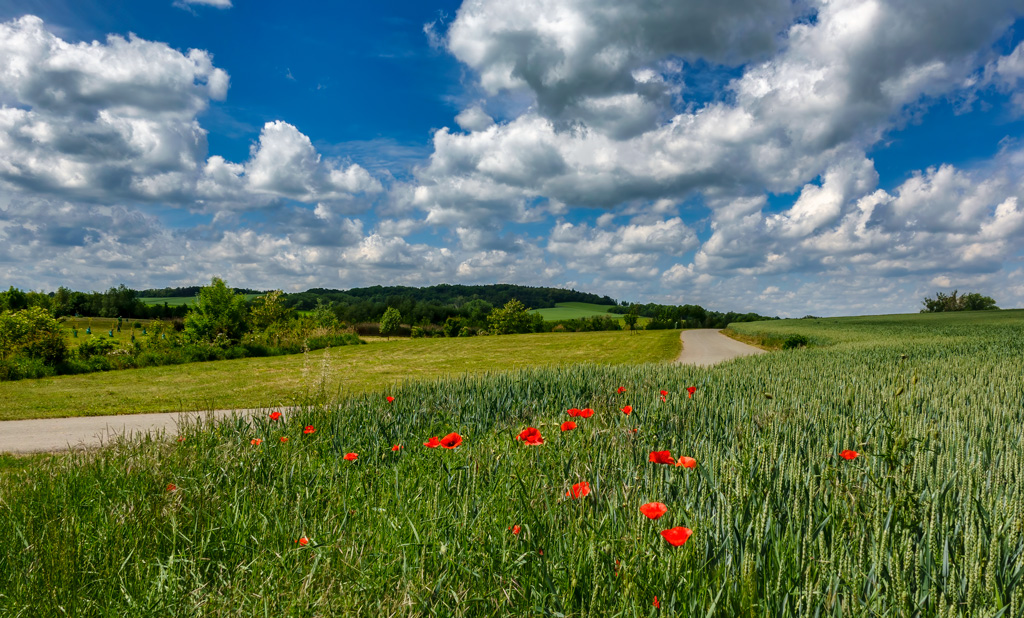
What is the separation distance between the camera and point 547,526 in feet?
8.91

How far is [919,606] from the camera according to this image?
5.81 ft

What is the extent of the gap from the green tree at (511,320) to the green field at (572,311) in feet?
71.7

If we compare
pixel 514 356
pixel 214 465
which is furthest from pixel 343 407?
pixel 514 356

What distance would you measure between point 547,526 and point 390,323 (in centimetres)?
5212

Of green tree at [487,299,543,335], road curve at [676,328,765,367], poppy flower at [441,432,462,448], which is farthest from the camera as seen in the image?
green tree at [487,299,543,335]

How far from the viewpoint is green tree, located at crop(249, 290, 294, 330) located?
3306 centimetres

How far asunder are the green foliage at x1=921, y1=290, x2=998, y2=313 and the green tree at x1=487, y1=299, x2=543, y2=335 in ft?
234

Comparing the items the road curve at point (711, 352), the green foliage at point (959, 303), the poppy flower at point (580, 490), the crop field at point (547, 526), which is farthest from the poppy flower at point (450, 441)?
the green foliage at point (959, 303)

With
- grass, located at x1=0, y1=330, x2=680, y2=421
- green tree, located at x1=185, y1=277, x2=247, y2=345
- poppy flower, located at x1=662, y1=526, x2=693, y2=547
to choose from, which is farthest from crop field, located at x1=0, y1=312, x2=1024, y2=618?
green tree, located at x1=185, y1=277, x2=247, y2=345

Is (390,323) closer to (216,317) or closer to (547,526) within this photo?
(216,317)

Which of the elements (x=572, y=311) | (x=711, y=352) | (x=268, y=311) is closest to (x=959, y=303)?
(x=572, y=311)

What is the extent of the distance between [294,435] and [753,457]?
14.6 ft

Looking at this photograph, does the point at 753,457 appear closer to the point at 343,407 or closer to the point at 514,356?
the point at 343,407

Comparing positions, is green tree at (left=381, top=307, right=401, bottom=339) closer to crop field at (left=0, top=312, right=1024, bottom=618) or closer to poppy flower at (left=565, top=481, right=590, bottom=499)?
crop field at (left=0, top=312, right=1024, bottom=618)
